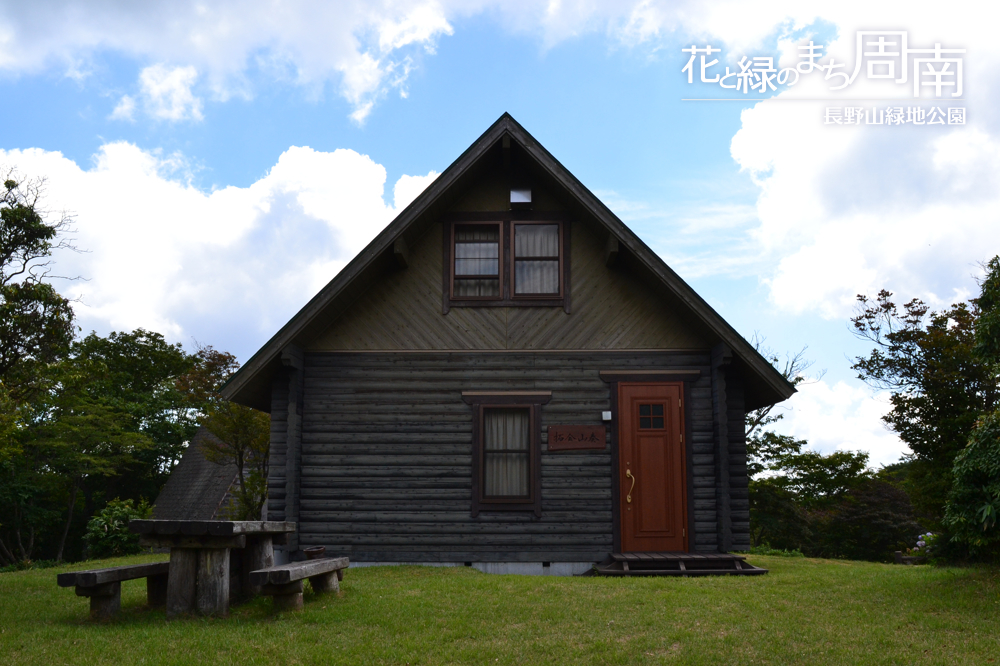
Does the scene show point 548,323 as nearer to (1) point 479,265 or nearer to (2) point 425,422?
(1) point 479,265

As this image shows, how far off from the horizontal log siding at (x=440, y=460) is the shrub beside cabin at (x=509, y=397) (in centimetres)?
3

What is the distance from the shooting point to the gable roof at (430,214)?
42.9 ft

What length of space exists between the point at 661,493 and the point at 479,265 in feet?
17.2

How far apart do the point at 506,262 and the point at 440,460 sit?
3801 mm

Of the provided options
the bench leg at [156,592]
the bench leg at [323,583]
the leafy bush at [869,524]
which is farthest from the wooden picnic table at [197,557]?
the leafy bush at [869,524]

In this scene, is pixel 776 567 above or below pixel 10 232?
below

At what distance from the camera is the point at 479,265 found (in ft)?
47.2

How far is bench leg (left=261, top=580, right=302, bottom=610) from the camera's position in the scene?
820cm

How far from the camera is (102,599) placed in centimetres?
820

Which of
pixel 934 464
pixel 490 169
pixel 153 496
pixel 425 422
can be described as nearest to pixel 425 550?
pixel 425 422

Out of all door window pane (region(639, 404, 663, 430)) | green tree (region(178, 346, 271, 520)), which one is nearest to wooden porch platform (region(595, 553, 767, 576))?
door window pane (region(639, 404, 663, 430))

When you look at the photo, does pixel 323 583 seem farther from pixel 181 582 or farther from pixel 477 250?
pixel 477 250

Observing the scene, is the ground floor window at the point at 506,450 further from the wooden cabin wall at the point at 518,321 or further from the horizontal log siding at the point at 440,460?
the wooden cabin wall at the point at 518,321

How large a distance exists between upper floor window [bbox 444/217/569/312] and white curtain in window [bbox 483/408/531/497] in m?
2.08
